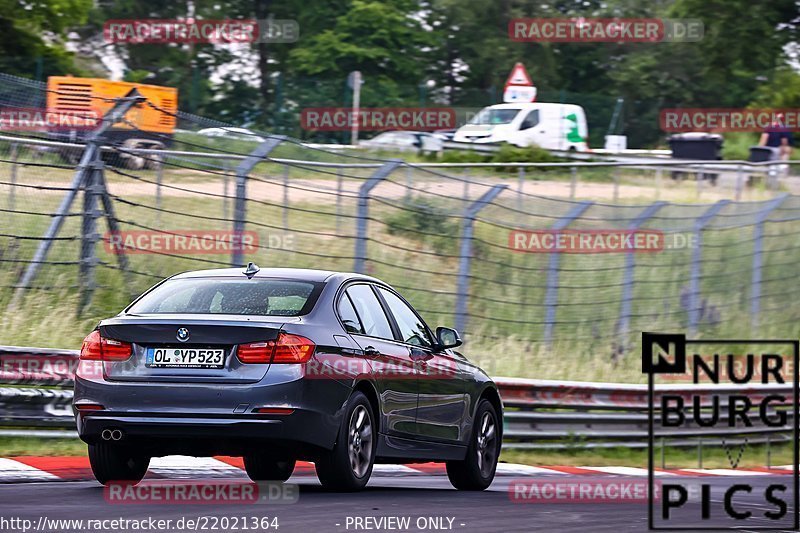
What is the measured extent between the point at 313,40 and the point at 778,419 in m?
38.8

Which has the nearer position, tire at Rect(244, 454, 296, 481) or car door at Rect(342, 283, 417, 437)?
car door at Rect(342, 283, 417, 437)

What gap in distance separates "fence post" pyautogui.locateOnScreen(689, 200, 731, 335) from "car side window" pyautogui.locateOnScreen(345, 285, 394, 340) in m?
A: 10.4

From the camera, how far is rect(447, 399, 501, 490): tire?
35.6 feet

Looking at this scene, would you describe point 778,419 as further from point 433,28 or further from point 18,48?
point 433,28

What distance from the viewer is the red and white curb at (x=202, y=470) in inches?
390

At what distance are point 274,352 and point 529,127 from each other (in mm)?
31029

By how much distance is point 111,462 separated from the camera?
9148 millimetres

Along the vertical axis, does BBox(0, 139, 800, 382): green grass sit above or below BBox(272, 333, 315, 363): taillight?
above

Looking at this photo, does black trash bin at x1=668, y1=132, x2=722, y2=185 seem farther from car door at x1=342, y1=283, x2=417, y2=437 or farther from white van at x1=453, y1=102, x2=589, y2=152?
car door at x1=342, y1=283, x2=417, y2=437

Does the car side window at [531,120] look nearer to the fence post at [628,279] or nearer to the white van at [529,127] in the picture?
the white van at [529,127]

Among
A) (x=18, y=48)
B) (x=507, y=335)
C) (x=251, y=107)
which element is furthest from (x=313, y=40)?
(x=507, y=335)

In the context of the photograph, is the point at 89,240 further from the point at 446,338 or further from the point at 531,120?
the point at 531,120

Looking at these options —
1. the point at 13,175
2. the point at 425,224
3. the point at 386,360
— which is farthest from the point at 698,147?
the point at 386,360

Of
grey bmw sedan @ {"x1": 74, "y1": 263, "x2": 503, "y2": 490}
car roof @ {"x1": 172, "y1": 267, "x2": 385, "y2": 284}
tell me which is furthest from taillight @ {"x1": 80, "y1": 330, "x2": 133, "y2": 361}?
car roof @ {"x1": 172, "y1": 267, "x2": 385, "y2": 284}
